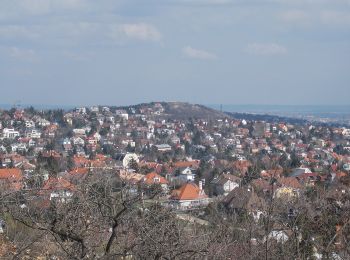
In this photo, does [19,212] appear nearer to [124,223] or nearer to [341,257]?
[124,223]

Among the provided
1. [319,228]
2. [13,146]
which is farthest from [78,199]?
[13,146]

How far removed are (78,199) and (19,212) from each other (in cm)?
41

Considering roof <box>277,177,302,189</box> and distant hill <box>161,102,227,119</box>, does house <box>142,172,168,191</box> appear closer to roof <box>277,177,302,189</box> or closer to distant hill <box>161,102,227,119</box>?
roof <box>277,177,302,189</box>

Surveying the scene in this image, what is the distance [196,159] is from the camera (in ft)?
180

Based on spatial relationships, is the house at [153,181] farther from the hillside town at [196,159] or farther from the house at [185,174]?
Answer: the house at [185,174]

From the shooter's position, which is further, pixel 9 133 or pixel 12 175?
pixel 9 133

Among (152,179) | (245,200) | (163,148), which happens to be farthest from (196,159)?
(245,200)

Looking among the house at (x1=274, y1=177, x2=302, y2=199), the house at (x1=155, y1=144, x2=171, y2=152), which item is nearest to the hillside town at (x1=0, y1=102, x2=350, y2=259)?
the house at (x1=274, y1=177, x2=302, y2=199)

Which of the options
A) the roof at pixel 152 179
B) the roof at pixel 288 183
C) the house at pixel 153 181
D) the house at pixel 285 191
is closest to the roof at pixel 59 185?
the house at pixel 153 181

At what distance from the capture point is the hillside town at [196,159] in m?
8.88

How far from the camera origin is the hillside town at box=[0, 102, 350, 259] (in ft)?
29.1

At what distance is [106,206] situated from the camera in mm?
4707

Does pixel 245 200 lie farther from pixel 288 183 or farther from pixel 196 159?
pixel 196 159

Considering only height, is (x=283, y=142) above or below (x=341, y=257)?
below
